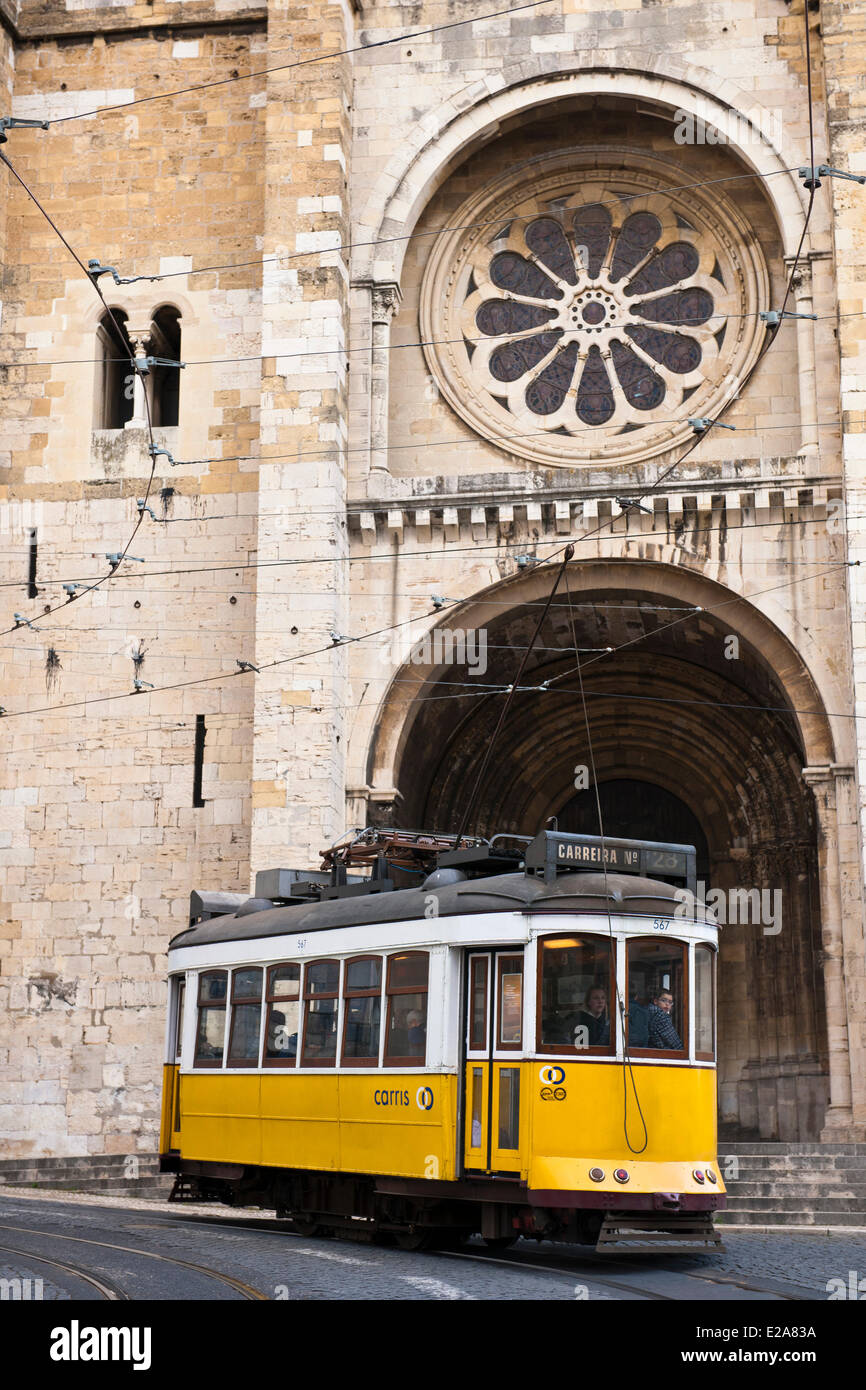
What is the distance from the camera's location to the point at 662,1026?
9.87m

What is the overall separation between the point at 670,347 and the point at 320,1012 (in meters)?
10.8

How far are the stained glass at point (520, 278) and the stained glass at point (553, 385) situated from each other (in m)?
0.80

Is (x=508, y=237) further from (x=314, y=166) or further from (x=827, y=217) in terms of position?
(x=827, y=217)

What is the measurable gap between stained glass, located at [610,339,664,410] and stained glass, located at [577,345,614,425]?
0.18m

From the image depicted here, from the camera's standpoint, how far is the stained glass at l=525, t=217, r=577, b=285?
19562 mm

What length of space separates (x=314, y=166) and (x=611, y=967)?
452 inches

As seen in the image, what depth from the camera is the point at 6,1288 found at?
25.1ft

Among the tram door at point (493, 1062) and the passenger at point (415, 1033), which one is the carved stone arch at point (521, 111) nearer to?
the passenger at point (415, 1033)

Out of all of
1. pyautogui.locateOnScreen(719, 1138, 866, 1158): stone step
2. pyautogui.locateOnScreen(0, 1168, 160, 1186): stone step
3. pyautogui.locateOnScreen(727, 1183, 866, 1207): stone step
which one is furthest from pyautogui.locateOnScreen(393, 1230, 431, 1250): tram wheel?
pyautogui.locateOnScreen(0, 1168, 160, 1186): stone step

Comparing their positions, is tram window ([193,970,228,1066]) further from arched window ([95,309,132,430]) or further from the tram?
arched window ([95,309,132,430])

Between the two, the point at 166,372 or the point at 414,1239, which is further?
the point at 166,372

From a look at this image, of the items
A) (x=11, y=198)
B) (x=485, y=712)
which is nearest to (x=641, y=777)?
(x=485, y=712)
